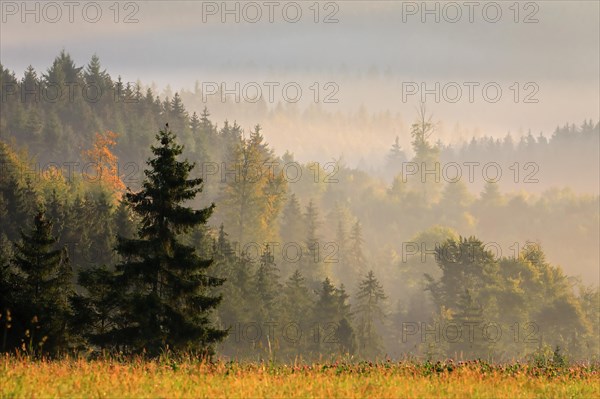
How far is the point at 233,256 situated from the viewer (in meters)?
74.7

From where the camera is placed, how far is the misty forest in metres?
23.2

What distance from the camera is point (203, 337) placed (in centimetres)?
2297

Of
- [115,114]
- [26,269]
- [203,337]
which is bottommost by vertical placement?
[203,337]

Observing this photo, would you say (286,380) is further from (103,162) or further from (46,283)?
(103,162)

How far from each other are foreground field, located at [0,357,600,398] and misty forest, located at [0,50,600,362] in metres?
1.02

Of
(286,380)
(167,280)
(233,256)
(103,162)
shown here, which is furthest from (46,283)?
(103,162)

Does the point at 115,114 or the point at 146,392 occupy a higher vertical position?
the point at 115,114

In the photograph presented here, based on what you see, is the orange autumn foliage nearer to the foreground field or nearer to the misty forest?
the misty forest

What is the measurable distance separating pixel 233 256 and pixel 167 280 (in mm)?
51799

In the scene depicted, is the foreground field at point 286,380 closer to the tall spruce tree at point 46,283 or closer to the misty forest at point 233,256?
the misty forest at point 233,256

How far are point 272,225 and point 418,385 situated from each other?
106 metres

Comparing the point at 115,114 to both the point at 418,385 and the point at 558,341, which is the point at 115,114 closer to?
the point at 558,341

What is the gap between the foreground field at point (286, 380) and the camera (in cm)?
1074

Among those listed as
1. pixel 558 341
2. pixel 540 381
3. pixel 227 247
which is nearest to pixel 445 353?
pixel 558 341
